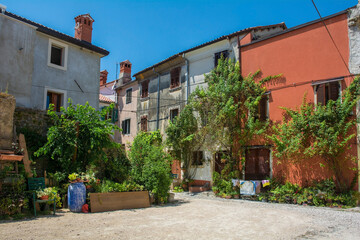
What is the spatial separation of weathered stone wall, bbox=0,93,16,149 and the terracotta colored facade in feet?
36.4

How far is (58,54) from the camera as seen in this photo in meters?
16.6

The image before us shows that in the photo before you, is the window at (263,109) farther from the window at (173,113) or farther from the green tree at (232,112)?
the window at (173,113)

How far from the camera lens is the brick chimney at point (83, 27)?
59.8 feet

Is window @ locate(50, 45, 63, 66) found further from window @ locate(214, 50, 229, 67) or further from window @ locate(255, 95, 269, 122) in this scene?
window @ locate(255, 95, 269, 122)

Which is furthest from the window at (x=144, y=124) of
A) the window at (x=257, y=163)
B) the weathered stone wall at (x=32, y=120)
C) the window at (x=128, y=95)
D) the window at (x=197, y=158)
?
the weathered stone wall at (x=32, y=120)

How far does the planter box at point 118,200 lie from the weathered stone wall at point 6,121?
3.00 metres

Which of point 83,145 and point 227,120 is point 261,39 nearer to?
point 227,120

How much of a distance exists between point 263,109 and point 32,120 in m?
10.5

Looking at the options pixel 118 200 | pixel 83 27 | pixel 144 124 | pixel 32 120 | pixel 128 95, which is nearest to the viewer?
pixel 118 200

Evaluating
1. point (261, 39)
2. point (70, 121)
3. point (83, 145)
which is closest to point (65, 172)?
point (83, 145)

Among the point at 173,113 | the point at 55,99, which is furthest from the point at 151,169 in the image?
the point at 173,113

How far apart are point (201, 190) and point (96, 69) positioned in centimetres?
926

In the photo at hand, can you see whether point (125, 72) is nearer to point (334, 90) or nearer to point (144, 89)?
point (144, 89)

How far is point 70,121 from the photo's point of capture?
1091 cm
